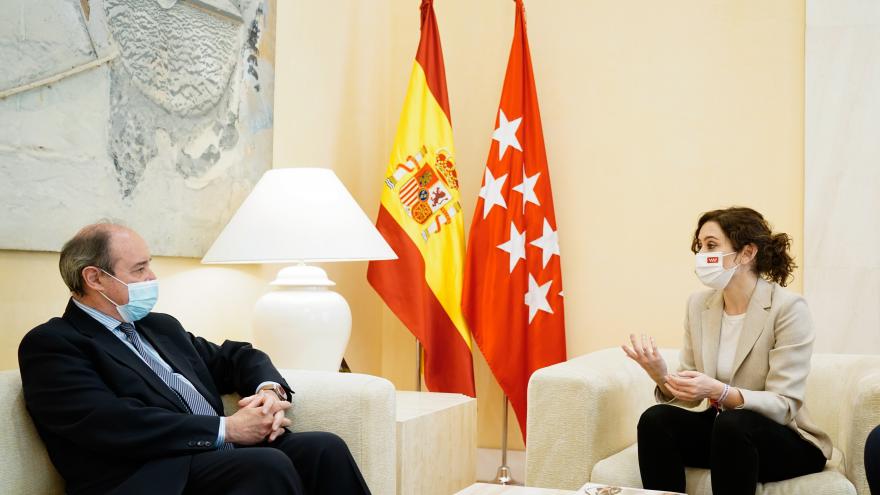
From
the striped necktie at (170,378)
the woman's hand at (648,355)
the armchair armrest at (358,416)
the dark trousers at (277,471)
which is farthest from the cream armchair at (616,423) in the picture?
the striped necktie at (170,378)

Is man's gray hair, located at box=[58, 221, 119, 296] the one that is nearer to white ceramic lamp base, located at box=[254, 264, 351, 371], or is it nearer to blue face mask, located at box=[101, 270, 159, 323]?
blue face mask, located at box=[101, 270, 159, 323]

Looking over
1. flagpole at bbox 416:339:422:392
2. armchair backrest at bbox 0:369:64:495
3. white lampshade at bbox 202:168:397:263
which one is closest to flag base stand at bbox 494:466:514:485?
flagpole at bbox 416:339:422:392

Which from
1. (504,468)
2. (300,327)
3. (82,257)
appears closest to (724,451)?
(300,327)

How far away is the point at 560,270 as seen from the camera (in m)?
3.95

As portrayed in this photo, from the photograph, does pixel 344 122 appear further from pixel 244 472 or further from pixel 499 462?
pixel 244 472

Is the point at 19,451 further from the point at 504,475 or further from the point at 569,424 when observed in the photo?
the point at 504,475

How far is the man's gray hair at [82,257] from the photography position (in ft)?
7.13

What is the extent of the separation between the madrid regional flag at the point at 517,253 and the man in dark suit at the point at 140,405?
1.62m

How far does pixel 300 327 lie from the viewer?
2.94 metres

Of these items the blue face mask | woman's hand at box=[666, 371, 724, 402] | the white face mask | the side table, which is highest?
the white face mask

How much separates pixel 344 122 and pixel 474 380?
4.26ft

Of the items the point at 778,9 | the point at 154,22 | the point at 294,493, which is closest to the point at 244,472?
the point at 294,493

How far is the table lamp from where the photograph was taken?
290cm

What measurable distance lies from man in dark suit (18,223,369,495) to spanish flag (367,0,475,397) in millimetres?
1440
